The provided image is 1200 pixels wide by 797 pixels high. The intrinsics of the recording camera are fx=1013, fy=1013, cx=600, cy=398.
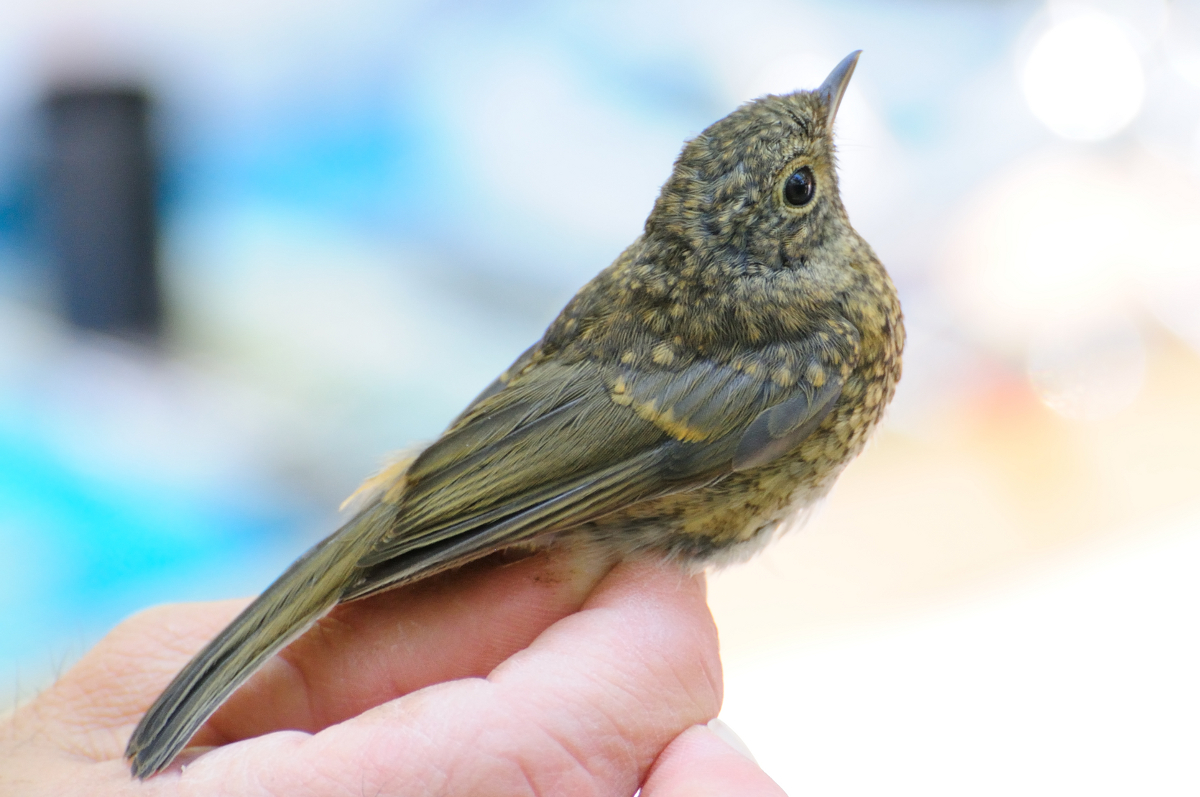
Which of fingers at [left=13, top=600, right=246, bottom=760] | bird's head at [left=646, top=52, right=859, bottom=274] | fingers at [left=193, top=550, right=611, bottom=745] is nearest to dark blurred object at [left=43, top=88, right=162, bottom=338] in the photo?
fingers at [left=13, top=600, right=246, bottom=760]

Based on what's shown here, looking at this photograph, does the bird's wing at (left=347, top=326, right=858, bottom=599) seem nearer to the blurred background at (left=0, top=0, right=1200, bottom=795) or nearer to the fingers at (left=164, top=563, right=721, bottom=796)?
the fingers at (left=164, top=563, right=721, bottom=796)

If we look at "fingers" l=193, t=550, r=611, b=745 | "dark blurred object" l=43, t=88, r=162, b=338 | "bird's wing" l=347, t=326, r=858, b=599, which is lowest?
"fingers" l=193, t=550, r=611, b=745

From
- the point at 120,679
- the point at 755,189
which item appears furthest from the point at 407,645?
the point at 755,189

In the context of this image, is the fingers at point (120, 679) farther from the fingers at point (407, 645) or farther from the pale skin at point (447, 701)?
the fingers at point (407, 645)

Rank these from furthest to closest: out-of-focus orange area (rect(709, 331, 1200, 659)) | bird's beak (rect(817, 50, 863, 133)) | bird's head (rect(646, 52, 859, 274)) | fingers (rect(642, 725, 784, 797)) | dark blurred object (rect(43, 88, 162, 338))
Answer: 1. dark blurred object (rect(43, 88, 162, 338))
2. out-of-focus orange area (rect(709, 331, 1200, 659))
3. bird's beak (rect(817, 50, 863, 133))
4. bird's head (rect(646, 52, 859, 274))
5. fingers (rect(642, 725, 784, 797))

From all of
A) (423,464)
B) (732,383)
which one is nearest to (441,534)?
(423,464)
